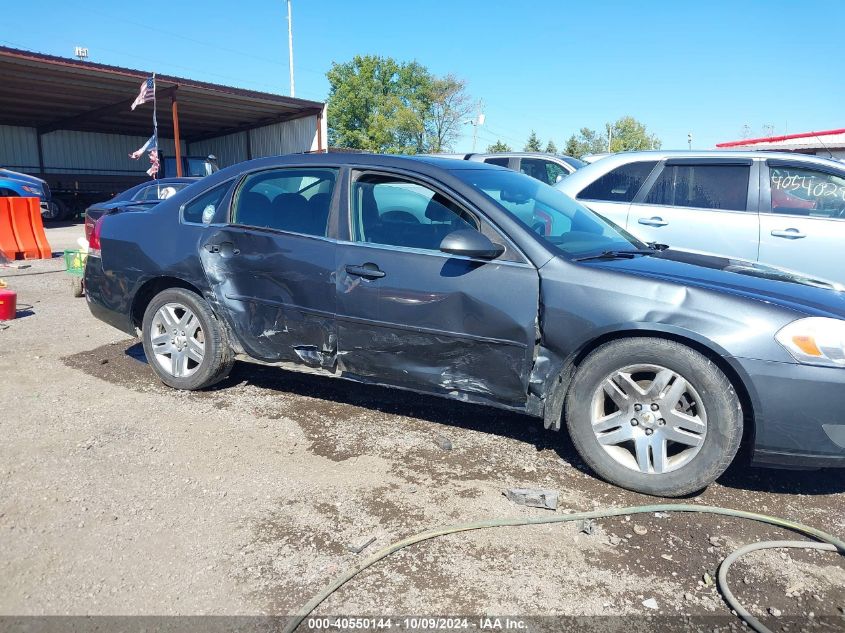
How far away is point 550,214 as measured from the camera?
3871mm

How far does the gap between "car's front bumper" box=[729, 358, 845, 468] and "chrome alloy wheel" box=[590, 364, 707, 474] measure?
0.25 meters

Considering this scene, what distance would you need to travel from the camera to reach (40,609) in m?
2.30

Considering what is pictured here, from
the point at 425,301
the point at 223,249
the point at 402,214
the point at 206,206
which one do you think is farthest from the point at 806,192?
the point at 206,206

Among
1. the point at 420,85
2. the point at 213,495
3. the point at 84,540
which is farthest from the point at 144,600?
the point at 420,85

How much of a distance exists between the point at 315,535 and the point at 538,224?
6.72 ft

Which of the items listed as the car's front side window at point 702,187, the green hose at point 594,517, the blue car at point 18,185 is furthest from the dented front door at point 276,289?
the blue car at point 18,185

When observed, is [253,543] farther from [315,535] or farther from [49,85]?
[49,85]

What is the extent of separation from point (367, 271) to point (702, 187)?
3.55 meters

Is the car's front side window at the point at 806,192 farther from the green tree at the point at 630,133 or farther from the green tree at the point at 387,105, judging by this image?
the green tree at the point at 630,133

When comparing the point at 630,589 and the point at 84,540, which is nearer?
the point at 630,589

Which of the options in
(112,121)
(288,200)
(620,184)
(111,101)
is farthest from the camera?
(112,121)

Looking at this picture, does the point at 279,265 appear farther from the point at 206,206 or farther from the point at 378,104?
the point at 378,104

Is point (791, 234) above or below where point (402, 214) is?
below

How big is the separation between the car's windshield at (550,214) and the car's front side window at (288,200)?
0.87m
